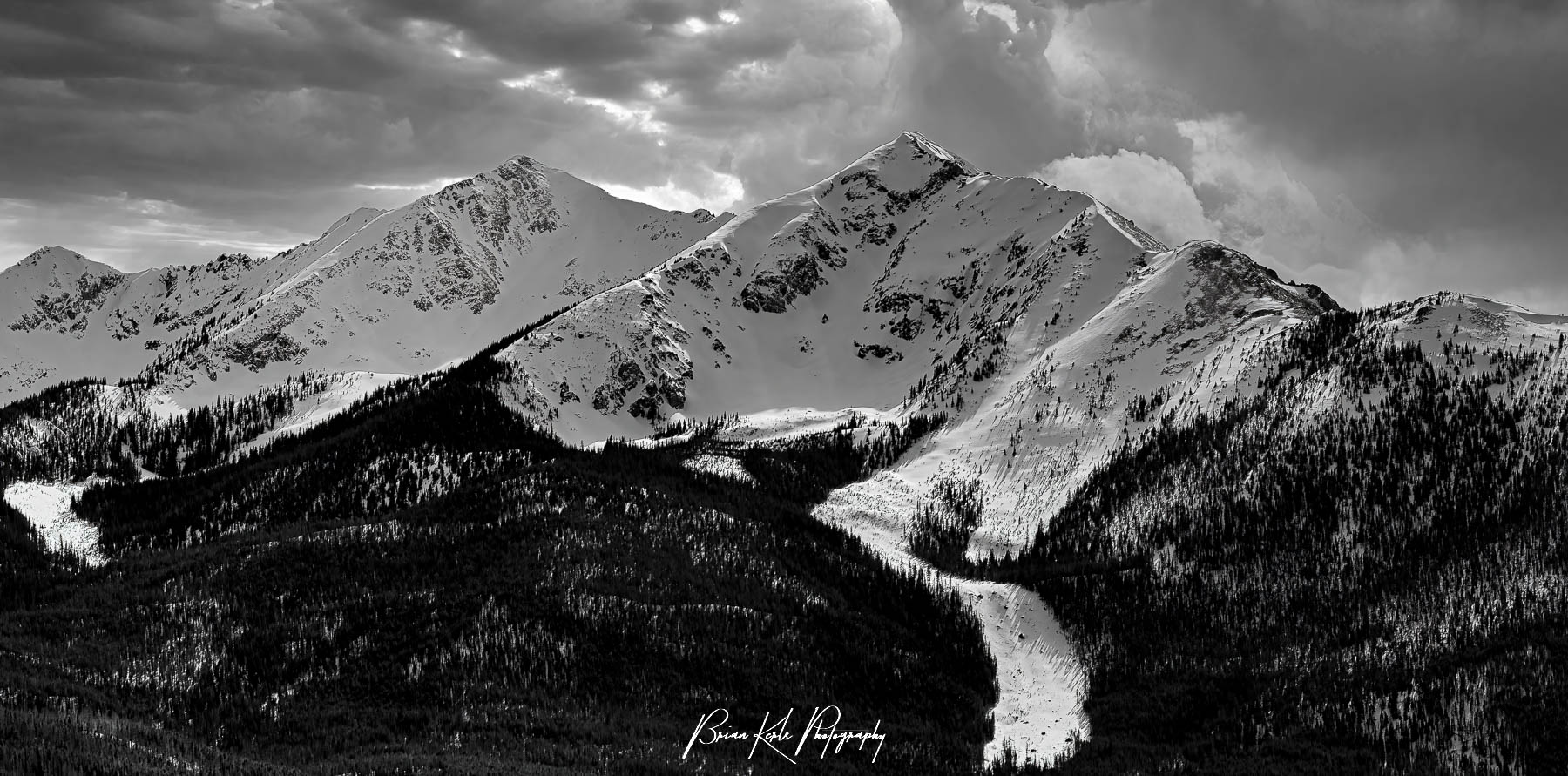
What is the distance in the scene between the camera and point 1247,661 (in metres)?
116

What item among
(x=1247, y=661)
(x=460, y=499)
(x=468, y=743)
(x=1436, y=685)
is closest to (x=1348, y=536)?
(x=1247, y=661)

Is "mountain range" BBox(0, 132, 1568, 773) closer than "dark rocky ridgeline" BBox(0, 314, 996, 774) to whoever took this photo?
No

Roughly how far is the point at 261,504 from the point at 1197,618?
6221 inches

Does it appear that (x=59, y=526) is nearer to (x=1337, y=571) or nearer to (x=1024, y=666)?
(x=1024, y=666)

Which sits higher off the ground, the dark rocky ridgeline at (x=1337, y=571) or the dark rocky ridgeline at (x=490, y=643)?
the dark rocky ridgeline at (x=1337, y=571)

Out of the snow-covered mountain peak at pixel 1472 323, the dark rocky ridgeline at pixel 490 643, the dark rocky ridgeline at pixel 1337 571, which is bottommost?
the dark rocky ridgeline at pixel 490 643

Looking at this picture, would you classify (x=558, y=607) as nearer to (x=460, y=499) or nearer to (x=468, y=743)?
(x=468, y=743)

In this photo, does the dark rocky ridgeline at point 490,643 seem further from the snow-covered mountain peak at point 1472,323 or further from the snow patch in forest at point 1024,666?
the snow-covered mountain peak at point 1472,323

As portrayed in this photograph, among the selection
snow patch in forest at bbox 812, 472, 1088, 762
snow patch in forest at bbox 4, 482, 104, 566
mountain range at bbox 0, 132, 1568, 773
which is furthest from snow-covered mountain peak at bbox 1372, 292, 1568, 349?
snow patch in forest at bbox 4, 482, 104, 566

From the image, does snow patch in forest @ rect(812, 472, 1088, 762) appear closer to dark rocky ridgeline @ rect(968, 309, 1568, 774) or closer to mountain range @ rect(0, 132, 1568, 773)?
mountain range @ rect(0, 132, 1568, 773)

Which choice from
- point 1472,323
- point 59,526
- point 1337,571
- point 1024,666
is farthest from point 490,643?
point 1472,323

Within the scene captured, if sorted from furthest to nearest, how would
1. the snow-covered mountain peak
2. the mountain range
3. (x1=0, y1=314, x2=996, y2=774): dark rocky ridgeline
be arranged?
the snow-covered mountain peak, the mountain range, (x1=0, y1=314, x2=996, y2=774): dark rocky ridgeline

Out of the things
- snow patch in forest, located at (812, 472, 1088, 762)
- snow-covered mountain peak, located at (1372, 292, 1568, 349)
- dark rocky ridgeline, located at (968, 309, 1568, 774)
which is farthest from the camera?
snow-covered mountain peak, located at (1372, 292, 1568, 349)

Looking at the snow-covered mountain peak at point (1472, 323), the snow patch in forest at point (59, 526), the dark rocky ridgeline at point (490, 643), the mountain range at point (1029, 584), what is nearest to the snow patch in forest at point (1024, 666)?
the mountain range at point (1029, 584)
